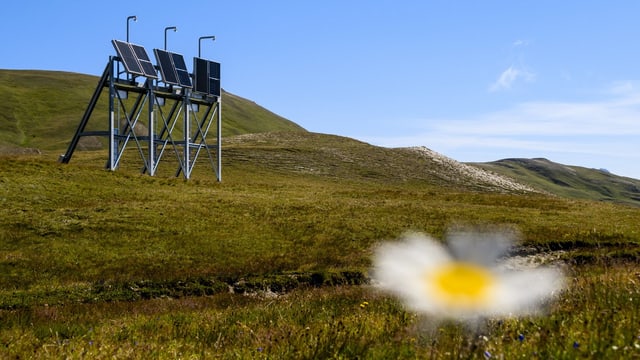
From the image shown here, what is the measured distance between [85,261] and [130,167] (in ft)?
185

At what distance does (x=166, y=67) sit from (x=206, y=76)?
586 centimetres

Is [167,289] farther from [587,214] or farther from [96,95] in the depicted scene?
[96,95]

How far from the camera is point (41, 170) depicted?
4634 cm

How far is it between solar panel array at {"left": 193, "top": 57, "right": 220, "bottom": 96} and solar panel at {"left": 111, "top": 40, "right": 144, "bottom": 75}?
839 centimetres

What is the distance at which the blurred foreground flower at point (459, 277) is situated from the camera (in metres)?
3.44

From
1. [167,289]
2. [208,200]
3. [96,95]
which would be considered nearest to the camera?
[167,289]

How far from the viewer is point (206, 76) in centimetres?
6412

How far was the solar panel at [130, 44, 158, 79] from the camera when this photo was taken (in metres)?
56.0

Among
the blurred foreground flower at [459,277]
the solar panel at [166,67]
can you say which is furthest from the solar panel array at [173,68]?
the blurred foreground flower at [459,277]

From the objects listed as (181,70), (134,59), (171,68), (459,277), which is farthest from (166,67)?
(459,277)

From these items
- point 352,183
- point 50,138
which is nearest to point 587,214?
point 352,183

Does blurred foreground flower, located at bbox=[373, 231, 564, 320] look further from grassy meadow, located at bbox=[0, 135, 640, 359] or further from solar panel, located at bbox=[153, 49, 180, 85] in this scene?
solar panel, located at bbox=[153, 49, 180, 85]

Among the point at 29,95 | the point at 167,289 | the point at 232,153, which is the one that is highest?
the point at 29,95

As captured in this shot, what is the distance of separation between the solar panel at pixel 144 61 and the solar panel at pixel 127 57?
1.70ft
